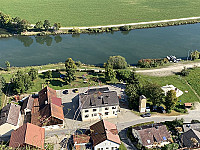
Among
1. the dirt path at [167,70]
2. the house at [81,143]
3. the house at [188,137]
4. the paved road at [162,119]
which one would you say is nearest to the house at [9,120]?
the house at [81,143]

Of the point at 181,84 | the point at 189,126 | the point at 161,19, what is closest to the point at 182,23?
the point at 161,19

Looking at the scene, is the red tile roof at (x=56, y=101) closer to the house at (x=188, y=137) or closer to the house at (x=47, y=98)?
the house at (x=47, y=98)

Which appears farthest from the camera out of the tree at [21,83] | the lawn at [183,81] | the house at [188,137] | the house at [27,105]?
the lawn at [183,81]

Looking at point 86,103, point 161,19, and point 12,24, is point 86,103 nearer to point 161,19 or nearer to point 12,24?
point 12,24

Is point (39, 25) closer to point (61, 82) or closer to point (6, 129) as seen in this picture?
point (61, 82)

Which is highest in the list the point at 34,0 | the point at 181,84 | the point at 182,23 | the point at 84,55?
the point at 34,0
